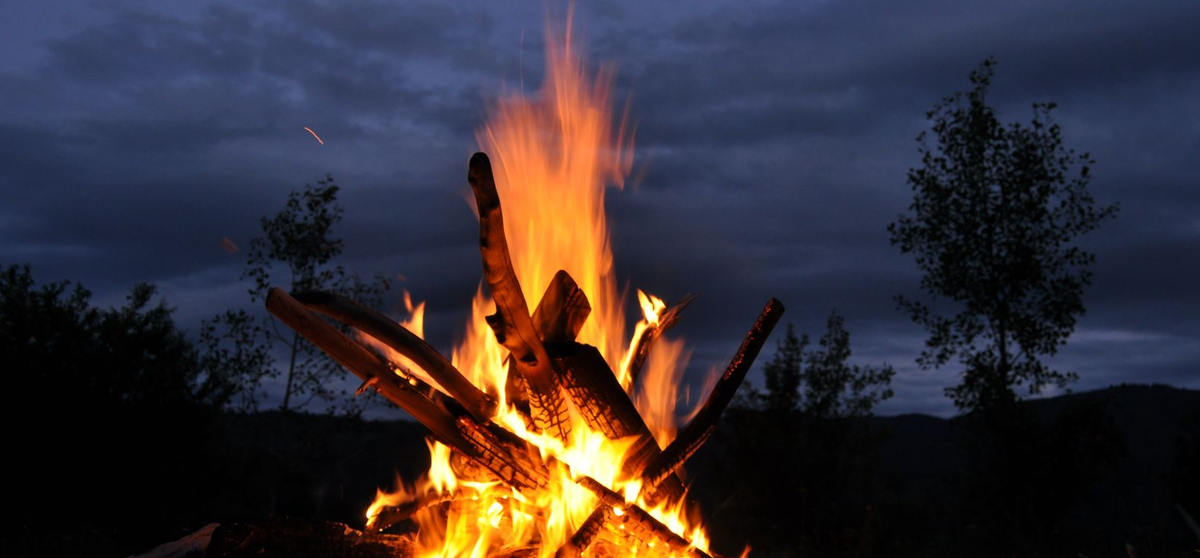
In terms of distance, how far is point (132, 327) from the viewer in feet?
56.3

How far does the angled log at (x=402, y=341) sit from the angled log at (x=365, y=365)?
0.30ft

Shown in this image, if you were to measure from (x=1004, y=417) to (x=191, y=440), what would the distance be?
47.2 feet

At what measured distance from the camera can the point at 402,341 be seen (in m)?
4.12

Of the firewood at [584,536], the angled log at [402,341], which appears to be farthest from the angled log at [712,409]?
the angled log at [402,341]

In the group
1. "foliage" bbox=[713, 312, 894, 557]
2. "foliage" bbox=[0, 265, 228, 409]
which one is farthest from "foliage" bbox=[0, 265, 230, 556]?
"foliage" bbox=[713, 312, 894, 557]

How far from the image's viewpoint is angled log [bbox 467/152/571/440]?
3680 mm

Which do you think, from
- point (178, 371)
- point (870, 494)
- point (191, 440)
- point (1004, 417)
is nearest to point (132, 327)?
point (178, 371)

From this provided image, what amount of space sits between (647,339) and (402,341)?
1906 mm

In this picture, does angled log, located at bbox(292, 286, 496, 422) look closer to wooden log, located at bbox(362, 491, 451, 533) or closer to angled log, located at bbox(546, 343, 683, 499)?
angled log, located at bbox(546, 343, 683, 499)

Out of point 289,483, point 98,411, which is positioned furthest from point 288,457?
point 98,411

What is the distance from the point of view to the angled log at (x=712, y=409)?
186 inches

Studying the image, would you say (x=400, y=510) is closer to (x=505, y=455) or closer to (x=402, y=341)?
(x=505, y=455)

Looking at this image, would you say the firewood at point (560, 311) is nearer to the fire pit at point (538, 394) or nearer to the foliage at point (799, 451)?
the fire pit at point (538, 394)

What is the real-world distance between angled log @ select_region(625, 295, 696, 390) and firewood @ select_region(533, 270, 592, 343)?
907mm
